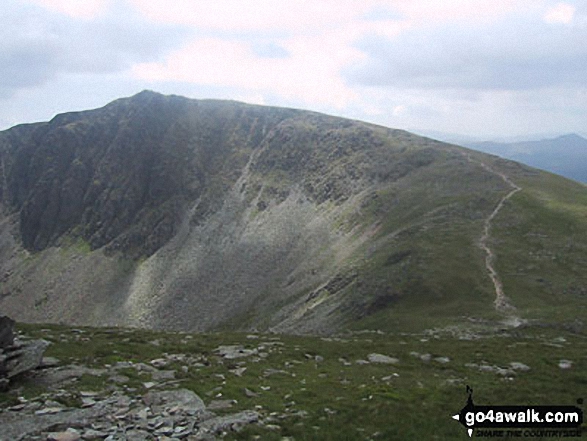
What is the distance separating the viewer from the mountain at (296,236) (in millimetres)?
61562

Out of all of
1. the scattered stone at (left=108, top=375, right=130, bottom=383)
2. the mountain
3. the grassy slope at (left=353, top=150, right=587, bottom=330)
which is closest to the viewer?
the scattered stone at (left=108, top=375, right=130, bottom=383)

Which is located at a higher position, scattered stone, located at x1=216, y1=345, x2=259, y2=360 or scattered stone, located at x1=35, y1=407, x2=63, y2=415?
scattered stone, located at x1=35, y1=407, x2=63, y2=415

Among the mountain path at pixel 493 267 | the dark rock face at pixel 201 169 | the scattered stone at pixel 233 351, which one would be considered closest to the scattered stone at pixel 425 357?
the scattered stone at pixel 233 351

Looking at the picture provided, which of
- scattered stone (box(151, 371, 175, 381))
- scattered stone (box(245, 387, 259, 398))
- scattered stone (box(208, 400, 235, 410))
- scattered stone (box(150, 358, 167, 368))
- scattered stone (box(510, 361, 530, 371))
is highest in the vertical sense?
scattered stone (box(208, 400, 235, 410))

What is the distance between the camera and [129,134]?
650 feet

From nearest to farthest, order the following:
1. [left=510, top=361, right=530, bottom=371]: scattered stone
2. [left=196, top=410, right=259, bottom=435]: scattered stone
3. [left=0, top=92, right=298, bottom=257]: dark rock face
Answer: [left=196, top=410, right=259, bottom=435]: scattered stone, [left=510, top=361, right=530, bottom=371]: scattered stone, [left=0, top=92, right=298, bottom=257]: dark rock face

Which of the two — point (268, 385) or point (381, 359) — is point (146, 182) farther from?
point (268, 385)

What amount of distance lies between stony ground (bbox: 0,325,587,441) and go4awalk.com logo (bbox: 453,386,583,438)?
84 cm

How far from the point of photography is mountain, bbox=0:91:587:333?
61.6 meters

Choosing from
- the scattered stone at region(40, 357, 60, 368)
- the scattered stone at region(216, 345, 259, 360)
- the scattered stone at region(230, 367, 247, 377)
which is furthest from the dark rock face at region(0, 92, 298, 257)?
the scattered stone at region(230, 367, 247, 377)

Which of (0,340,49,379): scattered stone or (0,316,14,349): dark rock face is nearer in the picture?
(0,340,49,379): scattered stone

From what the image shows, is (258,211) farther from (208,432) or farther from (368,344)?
(208,432)

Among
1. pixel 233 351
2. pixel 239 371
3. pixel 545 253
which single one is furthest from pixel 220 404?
pixel 545 253

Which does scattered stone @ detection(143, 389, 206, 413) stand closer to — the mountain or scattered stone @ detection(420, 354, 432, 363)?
scattered stone @ detection(420, 354, 432, 363)
